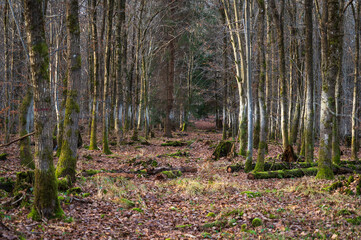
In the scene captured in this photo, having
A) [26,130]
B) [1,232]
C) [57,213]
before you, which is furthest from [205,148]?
[1,232]

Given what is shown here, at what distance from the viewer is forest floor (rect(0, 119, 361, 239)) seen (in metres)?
5.75

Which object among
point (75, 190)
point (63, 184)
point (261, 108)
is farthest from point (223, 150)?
point (63, 184)

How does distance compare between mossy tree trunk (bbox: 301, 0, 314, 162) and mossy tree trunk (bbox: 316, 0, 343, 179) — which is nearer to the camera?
mossy tree trunk (bbox: 316, 0, 343, 179)

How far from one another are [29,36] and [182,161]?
1095cm

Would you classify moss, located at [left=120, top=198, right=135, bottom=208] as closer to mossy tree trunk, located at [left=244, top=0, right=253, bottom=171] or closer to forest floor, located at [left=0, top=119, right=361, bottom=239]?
forest floor, located at [left=0, top=119, right=361, bottom=239]

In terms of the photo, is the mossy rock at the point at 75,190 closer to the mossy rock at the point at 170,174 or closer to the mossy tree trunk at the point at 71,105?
the mossy tree trunk at the point at 71,105

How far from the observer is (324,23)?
998 centimetres

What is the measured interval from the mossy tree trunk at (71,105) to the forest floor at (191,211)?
2.29 feet

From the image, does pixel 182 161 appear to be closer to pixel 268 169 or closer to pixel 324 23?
pixel 268 169

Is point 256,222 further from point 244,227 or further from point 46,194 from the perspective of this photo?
point 46,194

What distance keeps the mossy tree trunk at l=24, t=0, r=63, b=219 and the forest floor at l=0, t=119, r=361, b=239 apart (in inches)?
30.3

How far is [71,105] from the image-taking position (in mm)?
9227

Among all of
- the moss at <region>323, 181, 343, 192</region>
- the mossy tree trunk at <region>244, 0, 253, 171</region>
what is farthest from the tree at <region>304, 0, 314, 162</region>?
the moss at <region>323, 181, 343, 192</region>

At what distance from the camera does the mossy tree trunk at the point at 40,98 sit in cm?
552
